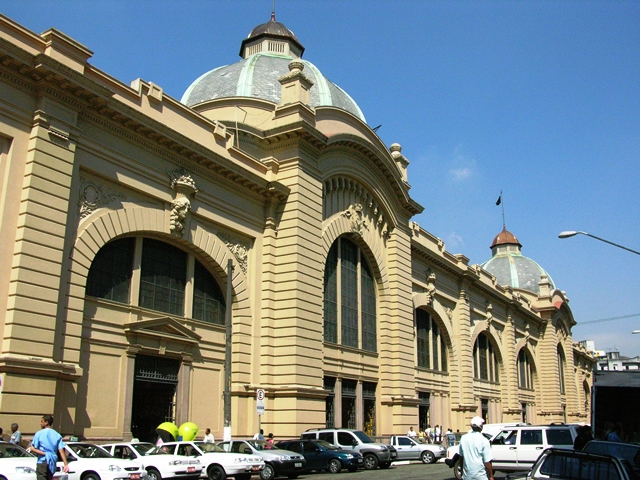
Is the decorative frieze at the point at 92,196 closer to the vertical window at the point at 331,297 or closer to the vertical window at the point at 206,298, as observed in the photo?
the vertical window at the point at 206,298

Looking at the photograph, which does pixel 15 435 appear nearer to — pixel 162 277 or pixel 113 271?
pixel 113 271

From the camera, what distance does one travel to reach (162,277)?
24.5 meters

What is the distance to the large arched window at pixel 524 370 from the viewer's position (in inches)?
2574

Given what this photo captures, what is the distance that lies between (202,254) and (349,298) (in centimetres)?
1040

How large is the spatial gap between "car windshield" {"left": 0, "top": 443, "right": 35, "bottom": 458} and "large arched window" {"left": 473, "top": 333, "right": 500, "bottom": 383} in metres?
42.4

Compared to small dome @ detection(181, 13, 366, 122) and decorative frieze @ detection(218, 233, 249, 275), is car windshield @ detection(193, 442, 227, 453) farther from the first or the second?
small dome @ detection(181, 13, 366, 122)

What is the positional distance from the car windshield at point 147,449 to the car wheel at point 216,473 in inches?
59.0

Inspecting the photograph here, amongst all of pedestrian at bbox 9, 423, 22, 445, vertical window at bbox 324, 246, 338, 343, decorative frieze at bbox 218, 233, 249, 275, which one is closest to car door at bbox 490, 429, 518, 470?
vertical window at bbox 324, 246, 338, 343

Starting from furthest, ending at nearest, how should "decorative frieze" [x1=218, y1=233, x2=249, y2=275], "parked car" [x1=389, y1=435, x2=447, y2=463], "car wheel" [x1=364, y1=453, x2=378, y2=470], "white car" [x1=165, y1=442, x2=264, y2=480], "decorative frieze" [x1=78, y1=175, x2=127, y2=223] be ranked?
"parked car" [x1=389, y1=435, x2=447, y2=463] → "decorative frieze" [x1=218, y1=233, x2=249, y2=275] → "car wheel" [x1=364, y1=453, x2=378, y2=470] → "decorative frieze" [x1=78, y1=175, x2=127, y2=223] → "white car" [x1=165, y1=442, x2=264, y2=480]

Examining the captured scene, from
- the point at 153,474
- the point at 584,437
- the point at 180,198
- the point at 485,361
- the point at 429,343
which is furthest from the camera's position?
the point at 485,361

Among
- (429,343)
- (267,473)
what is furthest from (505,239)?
(267,473)

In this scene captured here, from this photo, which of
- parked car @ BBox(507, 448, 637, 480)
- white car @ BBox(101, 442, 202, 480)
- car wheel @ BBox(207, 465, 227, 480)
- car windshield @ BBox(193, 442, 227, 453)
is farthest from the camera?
car windshield @ BBox(193, 442, 227, 453)

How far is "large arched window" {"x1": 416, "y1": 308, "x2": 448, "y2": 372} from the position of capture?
44031 mm

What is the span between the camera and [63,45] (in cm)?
2122
